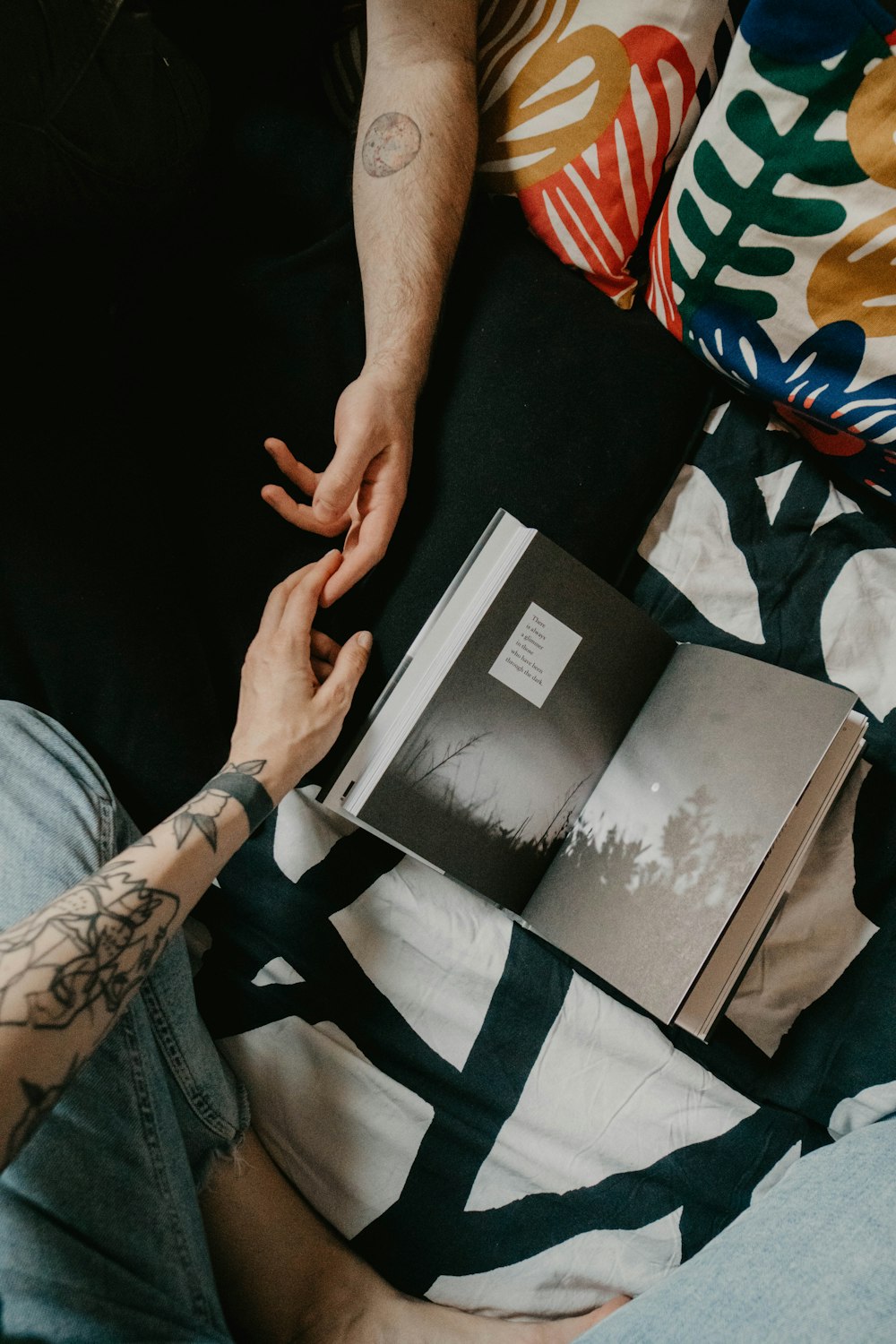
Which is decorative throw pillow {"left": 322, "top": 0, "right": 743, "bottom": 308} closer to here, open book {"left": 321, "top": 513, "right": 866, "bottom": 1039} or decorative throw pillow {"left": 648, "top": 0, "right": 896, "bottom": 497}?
decorative throw pillow {"left": 648, "top": 0, "right": 896, "bottom": 497}

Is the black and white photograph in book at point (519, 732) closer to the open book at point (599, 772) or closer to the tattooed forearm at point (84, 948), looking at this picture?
the open book at point (599, 772)

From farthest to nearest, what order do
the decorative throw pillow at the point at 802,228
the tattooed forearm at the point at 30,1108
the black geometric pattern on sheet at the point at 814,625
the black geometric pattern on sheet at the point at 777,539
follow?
1. the black geometric pattern on sheet at the point at 777,539
2. the black geometric pattern on sheet at the point at 814,625
3. the decorative throw pillow at the point at 802,228
4. the tattooed forearm at the point at 30,1108

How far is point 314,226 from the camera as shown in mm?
977

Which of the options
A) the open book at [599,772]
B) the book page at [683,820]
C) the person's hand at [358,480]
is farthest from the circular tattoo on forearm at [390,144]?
the book page at [683,820]

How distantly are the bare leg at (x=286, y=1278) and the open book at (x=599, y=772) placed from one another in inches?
15.2

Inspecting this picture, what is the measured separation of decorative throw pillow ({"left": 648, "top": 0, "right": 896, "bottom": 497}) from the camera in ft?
2.20

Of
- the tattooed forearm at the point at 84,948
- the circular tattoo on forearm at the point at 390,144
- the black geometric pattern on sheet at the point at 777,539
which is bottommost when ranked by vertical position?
the tattooed forearm at the point at 84,948

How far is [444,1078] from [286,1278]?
0.26 metres

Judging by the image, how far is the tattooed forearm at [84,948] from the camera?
1.81ft

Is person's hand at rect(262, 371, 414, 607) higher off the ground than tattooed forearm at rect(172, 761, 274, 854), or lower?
higher

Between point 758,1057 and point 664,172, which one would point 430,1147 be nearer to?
point 758,1057

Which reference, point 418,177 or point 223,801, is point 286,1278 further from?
point 418,177

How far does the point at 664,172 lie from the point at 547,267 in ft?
0.50

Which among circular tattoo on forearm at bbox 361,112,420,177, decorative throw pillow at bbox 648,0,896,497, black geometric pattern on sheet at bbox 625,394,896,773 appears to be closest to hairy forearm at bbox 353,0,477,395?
circular tattoo on forearm at bbox 361,112,420,177
